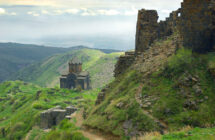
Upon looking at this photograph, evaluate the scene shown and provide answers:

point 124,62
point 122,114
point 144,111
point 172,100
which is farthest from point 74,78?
point 172,100

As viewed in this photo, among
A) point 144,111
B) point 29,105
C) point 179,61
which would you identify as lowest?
point 29,105

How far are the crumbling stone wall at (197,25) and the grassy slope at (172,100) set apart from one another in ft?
1.93

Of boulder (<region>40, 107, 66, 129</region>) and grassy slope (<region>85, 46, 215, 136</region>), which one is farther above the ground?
grassy slope (<region>85, 46, 215, 136</region>)

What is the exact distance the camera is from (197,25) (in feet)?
46.5

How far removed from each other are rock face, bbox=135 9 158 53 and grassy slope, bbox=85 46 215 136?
4.68m

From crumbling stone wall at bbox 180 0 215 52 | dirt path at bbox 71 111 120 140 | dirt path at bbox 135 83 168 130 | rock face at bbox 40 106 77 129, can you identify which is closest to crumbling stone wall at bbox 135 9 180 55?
crumbling stone wall at bbox 180 0 215 52

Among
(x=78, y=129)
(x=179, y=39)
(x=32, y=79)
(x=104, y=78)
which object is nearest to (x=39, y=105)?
(x=78, y=129)

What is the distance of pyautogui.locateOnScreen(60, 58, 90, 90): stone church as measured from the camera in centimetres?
8000

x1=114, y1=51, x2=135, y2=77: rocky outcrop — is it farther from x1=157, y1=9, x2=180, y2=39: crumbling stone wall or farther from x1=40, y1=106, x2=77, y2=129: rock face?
x1=40, y1=106, x2=77, y2=129: rock face

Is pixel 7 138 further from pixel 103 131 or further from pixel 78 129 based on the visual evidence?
pixel 103 131

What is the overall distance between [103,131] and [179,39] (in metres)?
6.84

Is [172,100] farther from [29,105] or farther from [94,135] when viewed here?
[29,105]

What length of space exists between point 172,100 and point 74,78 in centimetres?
7020

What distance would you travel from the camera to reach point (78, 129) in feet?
54.2
